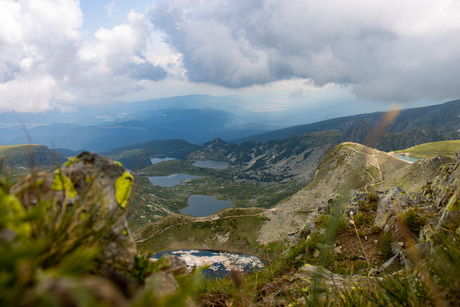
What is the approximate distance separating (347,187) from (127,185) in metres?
3.02

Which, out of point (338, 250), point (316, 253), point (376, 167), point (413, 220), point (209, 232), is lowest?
point (209, 232)

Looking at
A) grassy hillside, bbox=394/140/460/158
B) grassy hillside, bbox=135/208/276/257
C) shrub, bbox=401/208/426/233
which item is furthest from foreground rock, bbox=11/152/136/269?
grassy hillside, bbox=394/140/460/158

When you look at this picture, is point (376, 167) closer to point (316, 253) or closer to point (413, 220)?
point (413, 220)

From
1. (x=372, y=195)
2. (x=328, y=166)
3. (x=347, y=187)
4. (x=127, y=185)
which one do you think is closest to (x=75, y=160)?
Result: (x=127, y=185)

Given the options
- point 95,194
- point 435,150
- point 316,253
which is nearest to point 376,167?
point 435,150

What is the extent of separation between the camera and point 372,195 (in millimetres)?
16750

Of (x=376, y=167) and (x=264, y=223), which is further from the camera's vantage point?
(x=376, y=167)

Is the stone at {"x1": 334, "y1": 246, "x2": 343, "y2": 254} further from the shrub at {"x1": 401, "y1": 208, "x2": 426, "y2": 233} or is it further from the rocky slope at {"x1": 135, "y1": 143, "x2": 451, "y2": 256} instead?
the rocky slope at {"x1": 135, "y1": 143, "x2": 451, "y2": 256}

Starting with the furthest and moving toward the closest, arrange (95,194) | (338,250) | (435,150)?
(435,150) → (338,250) → (95,194)

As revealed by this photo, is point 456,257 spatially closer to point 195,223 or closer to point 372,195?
point 372,195

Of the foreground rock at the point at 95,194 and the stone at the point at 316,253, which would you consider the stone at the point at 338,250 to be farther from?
the foreground rock at the point at 95,194

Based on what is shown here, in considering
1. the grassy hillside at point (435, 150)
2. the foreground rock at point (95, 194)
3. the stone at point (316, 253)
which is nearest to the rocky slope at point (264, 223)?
the grassy hillside at point (435, 150)

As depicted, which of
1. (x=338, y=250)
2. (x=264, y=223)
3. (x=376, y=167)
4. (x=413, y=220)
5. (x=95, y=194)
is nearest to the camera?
(x=95, y=194)

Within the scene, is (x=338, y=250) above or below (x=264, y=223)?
above
